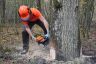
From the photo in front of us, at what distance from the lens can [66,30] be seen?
23.8 ft

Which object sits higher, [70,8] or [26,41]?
[70,8]

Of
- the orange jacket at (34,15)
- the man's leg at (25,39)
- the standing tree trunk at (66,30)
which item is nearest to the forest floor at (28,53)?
the man's leg at (25,39)

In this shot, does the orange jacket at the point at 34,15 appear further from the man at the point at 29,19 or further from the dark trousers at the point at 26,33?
the dark trousers at the point at 26,33

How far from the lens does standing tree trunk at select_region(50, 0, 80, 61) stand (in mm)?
7137

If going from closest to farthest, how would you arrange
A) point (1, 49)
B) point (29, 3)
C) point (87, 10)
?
point (1, 49) < point (87, 10) < point (29, 3)

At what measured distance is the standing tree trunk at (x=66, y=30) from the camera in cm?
714

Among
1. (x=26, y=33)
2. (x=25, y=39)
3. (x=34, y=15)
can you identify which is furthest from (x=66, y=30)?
(x=25, y=39)

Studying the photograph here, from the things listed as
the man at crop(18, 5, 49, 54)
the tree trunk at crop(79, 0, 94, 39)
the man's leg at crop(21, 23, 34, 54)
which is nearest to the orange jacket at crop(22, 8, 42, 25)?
the man at crop(18, 5, 49, 54)

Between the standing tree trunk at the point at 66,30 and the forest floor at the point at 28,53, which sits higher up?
the standing tree trunk at the point at 66,30

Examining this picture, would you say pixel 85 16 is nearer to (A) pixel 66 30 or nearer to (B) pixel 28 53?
(B) pixel 28 53

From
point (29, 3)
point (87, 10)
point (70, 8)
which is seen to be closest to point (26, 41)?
point (70, 8)

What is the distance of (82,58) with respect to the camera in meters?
7.41

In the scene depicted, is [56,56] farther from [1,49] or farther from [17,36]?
[17,36]

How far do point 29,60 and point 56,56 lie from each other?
2.26 feet
